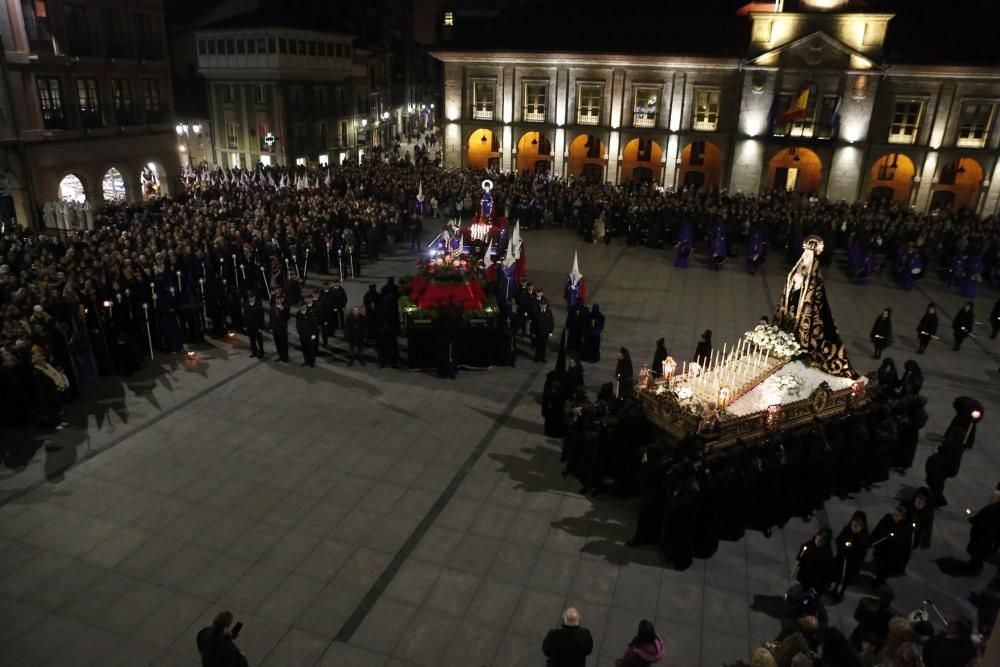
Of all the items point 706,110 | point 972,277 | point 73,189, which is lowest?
point 972,277

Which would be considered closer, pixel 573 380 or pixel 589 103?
pixel 573 380

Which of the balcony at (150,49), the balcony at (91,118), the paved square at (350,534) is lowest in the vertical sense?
the paved square at (350,534)

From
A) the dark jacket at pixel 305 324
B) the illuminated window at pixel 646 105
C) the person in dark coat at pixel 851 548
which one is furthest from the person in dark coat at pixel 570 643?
the illuminated window at pixel 646 105

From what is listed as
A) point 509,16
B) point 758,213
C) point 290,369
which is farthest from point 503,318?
point 509,16

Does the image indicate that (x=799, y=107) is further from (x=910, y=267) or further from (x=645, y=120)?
(x=910, y=267)

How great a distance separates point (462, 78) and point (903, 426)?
4053 cm

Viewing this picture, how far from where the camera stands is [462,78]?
45.5 meters

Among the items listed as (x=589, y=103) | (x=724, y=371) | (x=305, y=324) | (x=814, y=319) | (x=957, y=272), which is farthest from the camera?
(x=589, y=103)

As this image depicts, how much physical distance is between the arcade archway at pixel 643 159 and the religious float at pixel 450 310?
96.0 feet

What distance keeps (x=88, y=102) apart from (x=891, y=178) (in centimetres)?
4323

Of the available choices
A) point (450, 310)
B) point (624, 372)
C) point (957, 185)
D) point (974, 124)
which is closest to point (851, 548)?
point (624, 372)

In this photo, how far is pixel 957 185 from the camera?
38594 millimetres

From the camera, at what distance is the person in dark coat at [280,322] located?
48.3ft

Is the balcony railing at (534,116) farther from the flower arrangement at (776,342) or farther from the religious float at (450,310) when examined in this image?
the flower arrangement at (776,342)
